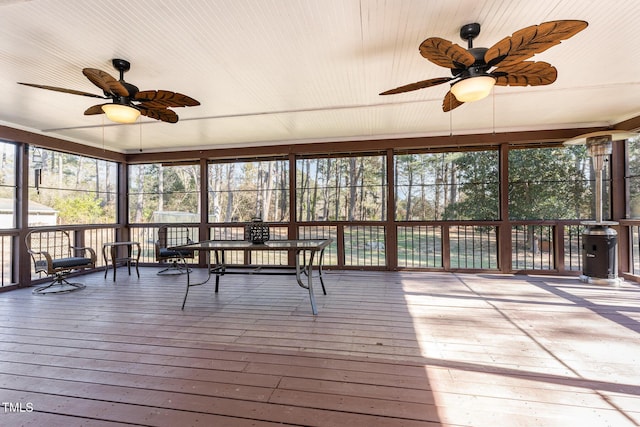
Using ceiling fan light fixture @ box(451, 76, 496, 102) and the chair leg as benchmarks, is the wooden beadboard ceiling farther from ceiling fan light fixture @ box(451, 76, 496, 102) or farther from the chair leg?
the chair leg

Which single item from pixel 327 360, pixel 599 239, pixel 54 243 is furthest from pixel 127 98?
pixel 599 239

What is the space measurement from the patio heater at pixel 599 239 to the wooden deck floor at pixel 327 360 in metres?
0.55

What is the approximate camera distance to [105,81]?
2.42 metres

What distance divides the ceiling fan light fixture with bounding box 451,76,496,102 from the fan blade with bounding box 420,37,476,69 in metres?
0.13

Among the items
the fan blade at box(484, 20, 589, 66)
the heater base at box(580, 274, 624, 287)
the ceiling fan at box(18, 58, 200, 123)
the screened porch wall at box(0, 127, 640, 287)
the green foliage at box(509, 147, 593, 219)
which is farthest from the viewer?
the green foliage at box(509, 147, 593, 219)

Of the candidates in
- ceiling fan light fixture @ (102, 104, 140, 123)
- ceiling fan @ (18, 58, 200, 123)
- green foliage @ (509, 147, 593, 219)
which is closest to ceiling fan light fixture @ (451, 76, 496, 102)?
ceiling fan @ (18, 58, 200, 123)

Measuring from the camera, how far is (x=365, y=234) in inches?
226

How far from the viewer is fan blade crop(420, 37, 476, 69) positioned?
1.95m

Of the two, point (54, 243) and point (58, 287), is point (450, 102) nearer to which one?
point (58, 287)

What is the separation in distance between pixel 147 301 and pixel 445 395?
358 cm

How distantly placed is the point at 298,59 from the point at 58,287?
199 inches

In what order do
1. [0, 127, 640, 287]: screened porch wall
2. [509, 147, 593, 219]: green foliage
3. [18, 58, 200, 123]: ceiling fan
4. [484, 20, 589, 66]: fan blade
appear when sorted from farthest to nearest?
1. [509, 147, 593, 219]: green foliage
2. [0, 127, 640, 287]: screened porch wall
3. [18, 58, 200, 123]: ceiling fan
4. [484, 20, 589, 66]: fan blade

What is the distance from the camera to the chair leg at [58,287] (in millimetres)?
4191

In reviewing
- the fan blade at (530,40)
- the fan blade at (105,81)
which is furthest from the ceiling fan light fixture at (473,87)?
the fan blade at (105,81)
